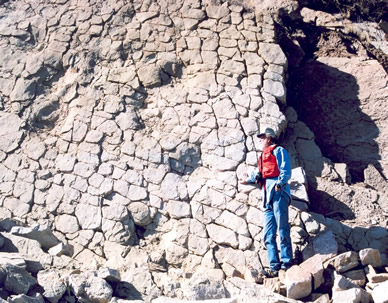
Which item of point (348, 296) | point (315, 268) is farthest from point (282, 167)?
point (348, 296)

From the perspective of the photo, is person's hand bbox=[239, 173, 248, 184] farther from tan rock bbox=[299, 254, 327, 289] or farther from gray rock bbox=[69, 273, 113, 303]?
gray rock bbox=[69, 273, 113, 303]

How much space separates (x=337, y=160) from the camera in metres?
8.29

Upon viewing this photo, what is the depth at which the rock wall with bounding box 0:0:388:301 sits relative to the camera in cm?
686

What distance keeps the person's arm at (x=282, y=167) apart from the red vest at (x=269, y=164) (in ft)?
0.19

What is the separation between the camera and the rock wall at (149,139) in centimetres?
686

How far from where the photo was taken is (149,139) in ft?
25.0

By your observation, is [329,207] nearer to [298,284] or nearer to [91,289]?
[298,284]

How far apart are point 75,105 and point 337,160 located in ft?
10.5

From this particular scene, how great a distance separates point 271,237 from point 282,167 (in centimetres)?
69

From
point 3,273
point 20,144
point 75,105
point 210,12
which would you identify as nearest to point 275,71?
point 210,12

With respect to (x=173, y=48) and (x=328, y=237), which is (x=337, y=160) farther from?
(x=173, y=48)

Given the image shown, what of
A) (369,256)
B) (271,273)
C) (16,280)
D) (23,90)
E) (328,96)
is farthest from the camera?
(328,96)

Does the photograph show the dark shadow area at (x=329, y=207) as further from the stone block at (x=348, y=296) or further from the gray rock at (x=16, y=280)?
the gray rock at (x=16, y=280)

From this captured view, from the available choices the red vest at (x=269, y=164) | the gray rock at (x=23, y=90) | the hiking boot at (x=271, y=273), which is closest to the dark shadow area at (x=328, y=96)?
the red vest at (x=269, y=164)
